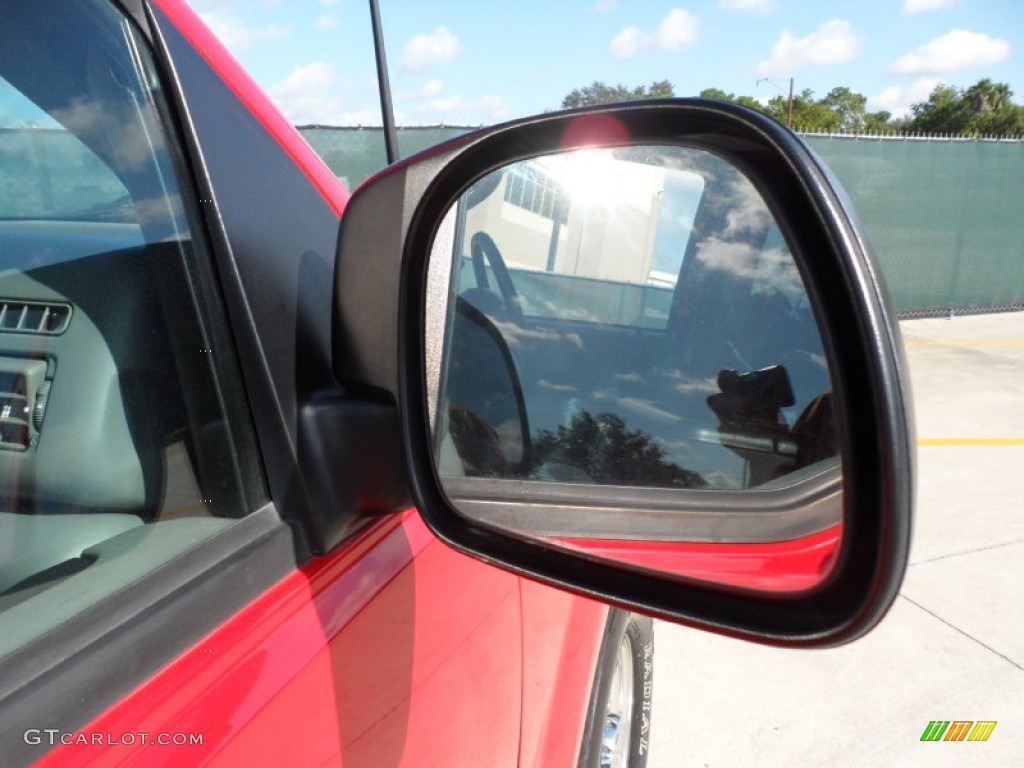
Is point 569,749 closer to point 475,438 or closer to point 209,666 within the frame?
point 475,438

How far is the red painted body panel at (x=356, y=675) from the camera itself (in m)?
0.90

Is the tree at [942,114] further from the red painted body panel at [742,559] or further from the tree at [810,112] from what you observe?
the red painted body panel at [742,559]

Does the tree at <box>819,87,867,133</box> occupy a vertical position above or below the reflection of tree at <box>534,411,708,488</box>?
above

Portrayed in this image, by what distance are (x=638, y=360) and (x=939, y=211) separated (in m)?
11.6

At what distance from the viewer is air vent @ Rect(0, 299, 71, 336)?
3.75 feet

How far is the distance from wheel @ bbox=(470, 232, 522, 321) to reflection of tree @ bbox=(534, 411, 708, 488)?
0.63 ft

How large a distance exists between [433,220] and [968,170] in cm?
1204

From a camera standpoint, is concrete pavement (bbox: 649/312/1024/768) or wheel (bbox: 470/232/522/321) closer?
wheel (bbox: 470/232/522/321)

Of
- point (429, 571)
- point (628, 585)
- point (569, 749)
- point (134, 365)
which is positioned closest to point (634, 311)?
point (628, 585)

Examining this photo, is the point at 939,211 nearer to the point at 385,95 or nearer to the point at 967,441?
the point at 967,441

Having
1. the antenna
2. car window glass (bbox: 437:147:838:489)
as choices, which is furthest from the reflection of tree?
the antenna

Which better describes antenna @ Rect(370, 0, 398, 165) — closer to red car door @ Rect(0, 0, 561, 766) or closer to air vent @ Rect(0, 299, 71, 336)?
red car door @ Rect(0, 0, 561, 766)

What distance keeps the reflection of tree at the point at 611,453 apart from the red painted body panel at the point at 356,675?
0.30 metres

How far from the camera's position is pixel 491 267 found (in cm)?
126
